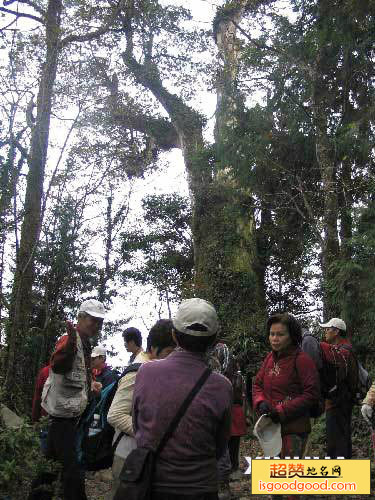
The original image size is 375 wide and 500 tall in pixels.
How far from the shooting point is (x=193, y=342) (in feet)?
8.37

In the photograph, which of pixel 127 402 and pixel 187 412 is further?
pixel 127 402

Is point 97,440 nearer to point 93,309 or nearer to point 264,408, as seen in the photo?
point 93,309

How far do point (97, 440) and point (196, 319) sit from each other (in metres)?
2.27

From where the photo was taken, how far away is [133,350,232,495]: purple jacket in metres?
2.36

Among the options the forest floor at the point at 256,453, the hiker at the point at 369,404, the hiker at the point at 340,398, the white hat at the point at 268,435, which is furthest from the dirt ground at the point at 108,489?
the hiker at the point at 369,404

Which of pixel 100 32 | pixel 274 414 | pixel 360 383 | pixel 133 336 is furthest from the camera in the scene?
pixel 100 32

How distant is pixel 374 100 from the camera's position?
11031 millimetres

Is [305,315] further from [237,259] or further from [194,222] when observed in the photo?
[194,222]

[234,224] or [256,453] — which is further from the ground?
[234,224]

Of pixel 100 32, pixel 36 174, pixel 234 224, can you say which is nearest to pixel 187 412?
pixel 36 174

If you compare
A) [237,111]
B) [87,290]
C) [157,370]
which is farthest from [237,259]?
[157,370]

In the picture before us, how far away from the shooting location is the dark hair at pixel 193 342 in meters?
2.55

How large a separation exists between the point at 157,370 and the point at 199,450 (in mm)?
393

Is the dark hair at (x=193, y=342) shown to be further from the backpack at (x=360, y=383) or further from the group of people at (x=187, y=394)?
the backpack at (x=360, y=383)
